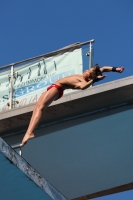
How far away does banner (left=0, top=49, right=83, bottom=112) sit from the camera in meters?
13.6

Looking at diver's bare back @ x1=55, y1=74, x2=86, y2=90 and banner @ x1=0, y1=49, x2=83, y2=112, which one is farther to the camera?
banner @ x1=0, y1=49, x2=83, y2=112

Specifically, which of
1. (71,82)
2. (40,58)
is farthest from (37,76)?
(71,82)

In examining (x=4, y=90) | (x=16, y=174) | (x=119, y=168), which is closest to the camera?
(x=16, y=174)

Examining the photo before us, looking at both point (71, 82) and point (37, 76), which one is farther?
point (37, 76)

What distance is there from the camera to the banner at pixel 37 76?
44.8ft

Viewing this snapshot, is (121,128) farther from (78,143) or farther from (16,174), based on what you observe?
(16,174)

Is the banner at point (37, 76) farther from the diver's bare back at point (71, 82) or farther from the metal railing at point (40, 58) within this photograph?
the diver's bare back at point (71, 82)

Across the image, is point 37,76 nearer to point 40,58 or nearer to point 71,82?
point 40,58

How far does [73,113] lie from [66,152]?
33.5 inches

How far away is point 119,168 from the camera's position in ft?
41.6

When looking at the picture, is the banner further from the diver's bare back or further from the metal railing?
the diver's bare back

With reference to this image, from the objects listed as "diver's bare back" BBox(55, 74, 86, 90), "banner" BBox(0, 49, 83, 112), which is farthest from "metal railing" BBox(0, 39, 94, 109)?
"diver's bare back" BBox(55, 74, 86, 90)

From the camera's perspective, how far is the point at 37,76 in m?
14.0

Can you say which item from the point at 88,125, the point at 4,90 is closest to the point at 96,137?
the point at 88,125
